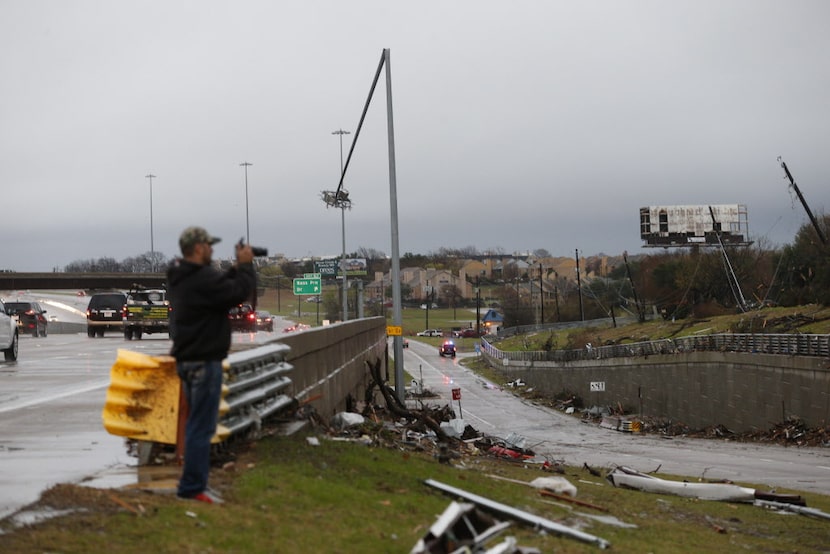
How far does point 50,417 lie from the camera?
13484 mm

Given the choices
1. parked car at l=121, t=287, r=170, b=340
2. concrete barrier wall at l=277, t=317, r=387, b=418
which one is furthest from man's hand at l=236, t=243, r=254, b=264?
parked car at l=121, t=287, r=170, b=340

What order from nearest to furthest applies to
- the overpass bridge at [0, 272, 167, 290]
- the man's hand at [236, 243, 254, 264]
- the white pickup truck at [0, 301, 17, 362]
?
1. the man's hand at [236, 243, 254, 264]
2. the white pickup truck at [0, 301, 17, 362]
3. the overpass bridge at [0, 272, 167, 290]

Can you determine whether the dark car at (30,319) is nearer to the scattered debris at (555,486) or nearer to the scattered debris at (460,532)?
the scattered debris at (555,486)

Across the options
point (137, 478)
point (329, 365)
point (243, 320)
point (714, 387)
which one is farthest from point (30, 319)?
point (137, 478)

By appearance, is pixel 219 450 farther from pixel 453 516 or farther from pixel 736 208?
pixel 736 208

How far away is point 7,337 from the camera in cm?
2506

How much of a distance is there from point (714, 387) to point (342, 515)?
128ft

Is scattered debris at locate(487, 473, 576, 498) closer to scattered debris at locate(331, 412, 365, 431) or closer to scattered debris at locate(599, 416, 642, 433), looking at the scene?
scattered debris at locate(331, 412, 365, 431)

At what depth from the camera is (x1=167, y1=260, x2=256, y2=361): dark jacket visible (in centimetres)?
776

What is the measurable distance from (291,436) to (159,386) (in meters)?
2.22

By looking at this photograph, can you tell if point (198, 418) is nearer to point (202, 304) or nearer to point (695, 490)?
point (202, 304)

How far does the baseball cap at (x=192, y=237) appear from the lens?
307 inches

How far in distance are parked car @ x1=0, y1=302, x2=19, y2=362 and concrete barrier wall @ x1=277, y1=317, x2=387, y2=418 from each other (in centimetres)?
839

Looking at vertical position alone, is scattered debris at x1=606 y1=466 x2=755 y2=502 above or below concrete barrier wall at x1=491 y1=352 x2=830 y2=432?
above
